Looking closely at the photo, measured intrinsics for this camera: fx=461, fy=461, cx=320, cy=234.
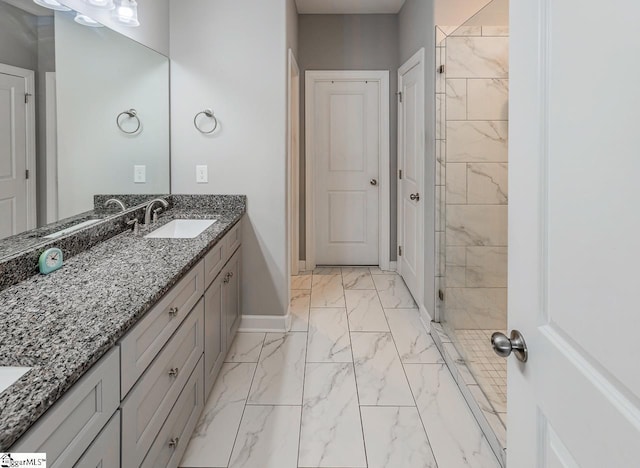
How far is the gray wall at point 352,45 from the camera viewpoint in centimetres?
469

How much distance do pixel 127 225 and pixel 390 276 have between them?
2.83 metres

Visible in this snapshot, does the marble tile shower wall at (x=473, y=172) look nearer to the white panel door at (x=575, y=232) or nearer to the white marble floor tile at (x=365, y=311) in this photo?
the white marble floor tile at (x=365, y=311)

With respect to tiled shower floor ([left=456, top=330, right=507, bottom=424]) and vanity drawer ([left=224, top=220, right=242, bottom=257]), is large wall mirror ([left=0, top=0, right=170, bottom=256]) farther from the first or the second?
tiled shower floor ([left=456, top=330, right=507, bottom=424])

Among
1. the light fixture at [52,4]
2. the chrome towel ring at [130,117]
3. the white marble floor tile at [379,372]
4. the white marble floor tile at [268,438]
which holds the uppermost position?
the light fixture at [52,4]

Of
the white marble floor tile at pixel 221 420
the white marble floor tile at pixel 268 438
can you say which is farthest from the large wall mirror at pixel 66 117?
the white marble floor tile at pixel 268 438

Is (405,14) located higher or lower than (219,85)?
higher

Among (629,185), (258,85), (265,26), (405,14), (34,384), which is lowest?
(34,384)

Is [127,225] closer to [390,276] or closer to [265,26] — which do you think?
[265,26]

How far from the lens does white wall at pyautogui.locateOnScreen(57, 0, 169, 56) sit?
2.28 metres

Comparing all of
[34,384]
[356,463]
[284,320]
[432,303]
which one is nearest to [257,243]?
[284,320]

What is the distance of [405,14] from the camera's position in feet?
13.8

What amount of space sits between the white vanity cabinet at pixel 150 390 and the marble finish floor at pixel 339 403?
0.19 m

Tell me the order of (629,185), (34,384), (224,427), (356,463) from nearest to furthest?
(629,185) → (34,384) → (356,463) → (224,427)

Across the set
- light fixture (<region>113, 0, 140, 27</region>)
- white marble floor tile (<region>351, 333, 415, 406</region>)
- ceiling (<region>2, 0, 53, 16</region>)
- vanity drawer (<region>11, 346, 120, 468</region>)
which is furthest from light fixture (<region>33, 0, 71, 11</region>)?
white marble floor tile (<region>351, 333, 415, 406</region>)
